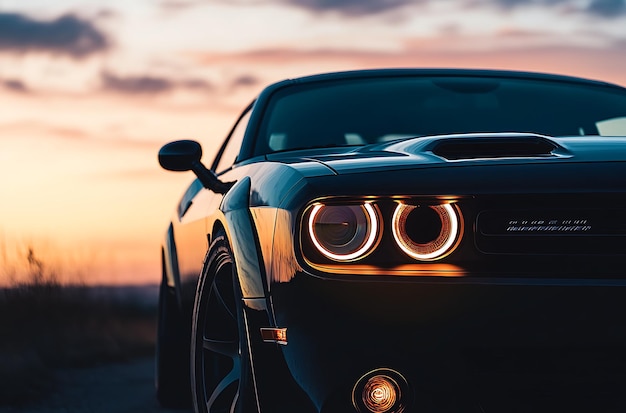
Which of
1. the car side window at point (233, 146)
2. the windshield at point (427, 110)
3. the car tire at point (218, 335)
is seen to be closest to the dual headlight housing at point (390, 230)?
the car tire at point (218, 335)

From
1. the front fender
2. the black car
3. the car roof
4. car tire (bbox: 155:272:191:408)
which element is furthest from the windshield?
the black car

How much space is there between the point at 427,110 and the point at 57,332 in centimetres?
496

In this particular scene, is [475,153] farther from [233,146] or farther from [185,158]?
[233,146]

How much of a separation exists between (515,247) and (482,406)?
406 millimetres

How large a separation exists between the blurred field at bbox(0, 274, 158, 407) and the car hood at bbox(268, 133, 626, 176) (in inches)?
151

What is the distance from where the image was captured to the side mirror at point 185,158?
4.72 m

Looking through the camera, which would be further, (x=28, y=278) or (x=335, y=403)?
(x=28, y=278)

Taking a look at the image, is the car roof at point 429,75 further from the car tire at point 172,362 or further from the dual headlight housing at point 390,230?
the dual headlight housing at point 390,230

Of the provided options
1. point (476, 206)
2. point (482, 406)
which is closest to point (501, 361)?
point (482, 406)

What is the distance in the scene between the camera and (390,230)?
297 cm

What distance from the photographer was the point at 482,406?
2879 millimetres

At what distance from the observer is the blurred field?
7.24 meters

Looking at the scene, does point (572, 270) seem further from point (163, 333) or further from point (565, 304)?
point (163, 333)

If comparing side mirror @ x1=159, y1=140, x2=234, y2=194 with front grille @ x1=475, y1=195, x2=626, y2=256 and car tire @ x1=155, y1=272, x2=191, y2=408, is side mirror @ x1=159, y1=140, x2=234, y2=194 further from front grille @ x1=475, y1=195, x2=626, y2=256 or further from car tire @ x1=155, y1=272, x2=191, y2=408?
front grille @ x1=475, y1=195, x2=626, y2=256
